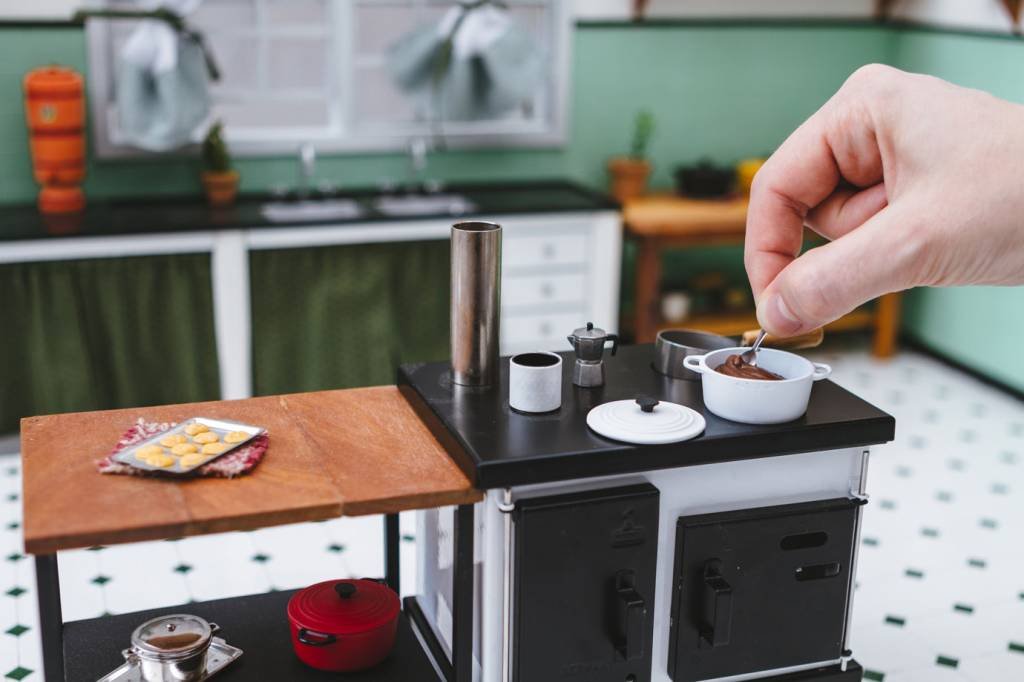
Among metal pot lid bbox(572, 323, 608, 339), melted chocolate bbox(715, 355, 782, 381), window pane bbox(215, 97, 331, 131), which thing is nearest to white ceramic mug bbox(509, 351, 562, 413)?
metal pot lid bbox(572, 323, 608, 339)

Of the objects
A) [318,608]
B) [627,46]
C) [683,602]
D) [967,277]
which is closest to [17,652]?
[318,608]

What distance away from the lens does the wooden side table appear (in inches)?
216

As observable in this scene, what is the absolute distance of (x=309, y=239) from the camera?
191 inches

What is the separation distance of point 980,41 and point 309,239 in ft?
11.6

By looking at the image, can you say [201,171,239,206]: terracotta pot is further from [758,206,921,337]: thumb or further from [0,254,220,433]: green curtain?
[758,206,921,337]: thumb

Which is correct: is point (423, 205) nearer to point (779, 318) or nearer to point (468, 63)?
point (468, 63)

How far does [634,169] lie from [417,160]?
1116 mm

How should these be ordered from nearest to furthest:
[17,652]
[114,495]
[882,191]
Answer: [882,191]
[114,495]
[17,652]

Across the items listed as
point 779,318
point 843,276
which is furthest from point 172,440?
point 843,276

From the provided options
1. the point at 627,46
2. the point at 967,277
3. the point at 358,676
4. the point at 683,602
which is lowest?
the point at 358,676

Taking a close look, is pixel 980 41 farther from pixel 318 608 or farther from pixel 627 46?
pixel 318 608

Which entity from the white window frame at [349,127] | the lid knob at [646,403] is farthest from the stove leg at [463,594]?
the white window frame at [349,127]

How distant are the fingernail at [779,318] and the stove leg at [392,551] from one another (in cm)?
153

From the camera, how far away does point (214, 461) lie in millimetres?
2404
